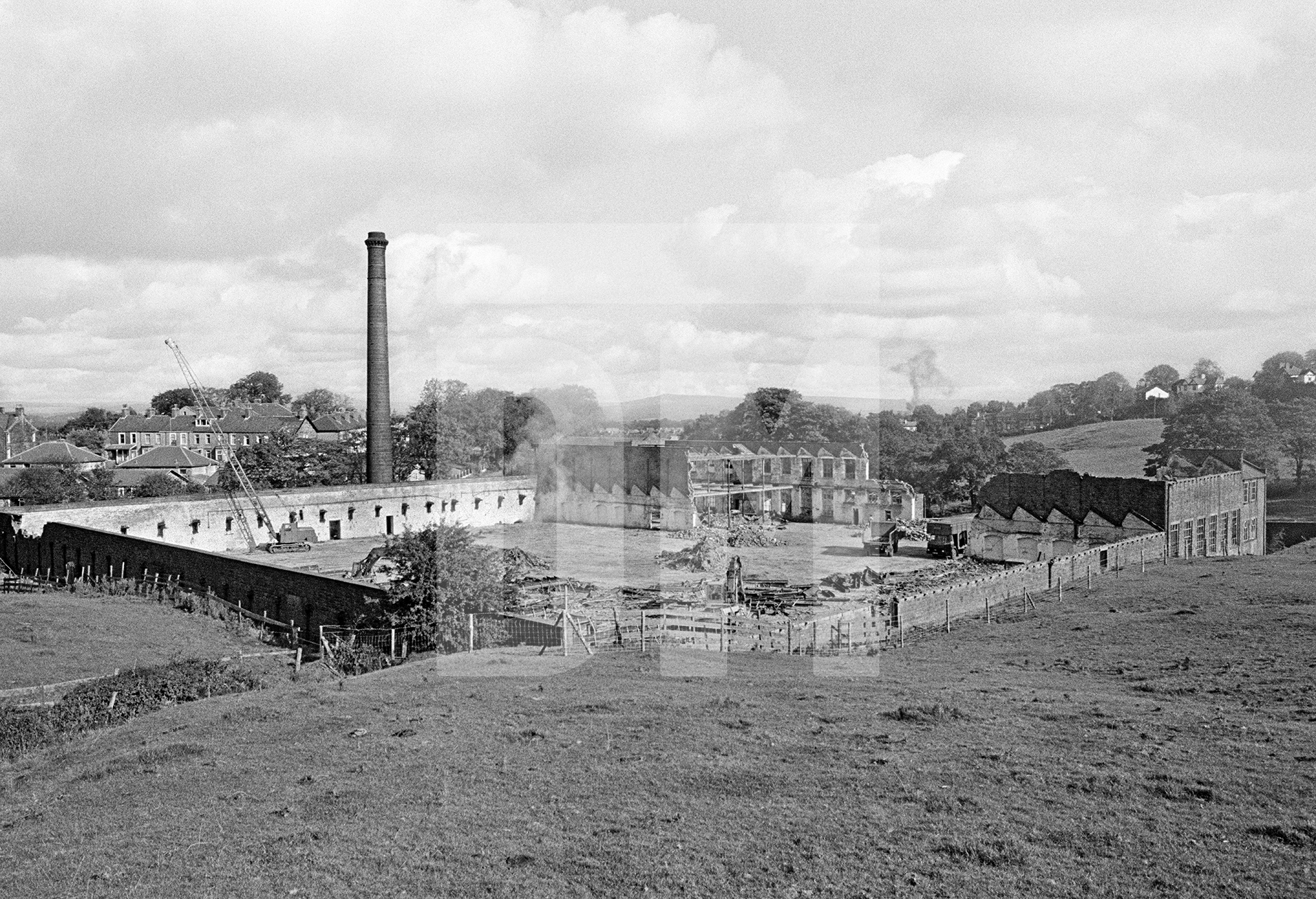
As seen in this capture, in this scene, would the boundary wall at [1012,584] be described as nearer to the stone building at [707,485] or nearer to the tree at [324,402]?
the stone building at [707,485]

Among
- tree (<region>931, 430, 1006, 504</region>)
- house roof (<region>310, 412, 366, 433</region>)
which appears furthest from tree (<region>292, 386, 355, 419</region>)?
tree (<region>931, 430, 1006, 504</region>)

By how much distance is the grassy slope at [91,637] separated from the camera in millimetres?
24516

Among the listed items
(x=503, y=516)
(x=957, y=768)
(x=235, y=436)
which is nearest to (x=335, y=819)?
(x=957, y=768)

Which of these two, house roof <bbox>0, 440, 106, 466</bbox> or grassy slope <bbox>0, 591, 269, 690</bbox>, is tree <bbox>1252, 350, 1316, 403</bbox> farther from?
house roof <bbox>0, 440, 106, 466</bbox>

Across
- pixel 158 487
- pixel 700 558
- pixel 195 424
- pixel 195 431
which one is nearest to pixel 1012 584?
pixel 700 558

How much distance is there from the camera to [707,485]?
7375 centimetres

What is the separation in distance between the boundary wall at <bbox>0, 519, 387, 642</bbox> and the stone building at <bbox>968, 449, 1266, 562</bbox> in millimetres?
34192

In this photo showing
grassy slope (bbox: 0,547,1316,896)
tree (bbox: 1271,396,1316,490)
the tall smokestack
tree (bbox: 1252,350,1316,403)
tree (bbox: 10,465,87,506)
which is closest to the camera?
grassy slope (bbox: 0,547,1316,896)

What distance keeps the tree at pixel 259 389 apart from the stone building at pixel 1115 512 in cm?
12398

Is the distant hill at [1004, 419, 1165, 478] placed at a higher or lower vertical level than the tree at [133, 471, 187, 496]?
Result: higher

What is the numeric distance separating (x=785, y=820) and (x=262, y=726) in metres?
10.1

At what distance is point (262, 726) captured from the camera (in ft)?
53.8

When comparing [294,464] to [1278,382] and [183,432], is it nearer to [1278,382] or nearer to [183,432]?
[183,432]

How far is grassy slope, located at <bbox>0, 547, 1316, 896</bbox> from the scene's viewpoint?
32.0 ft
